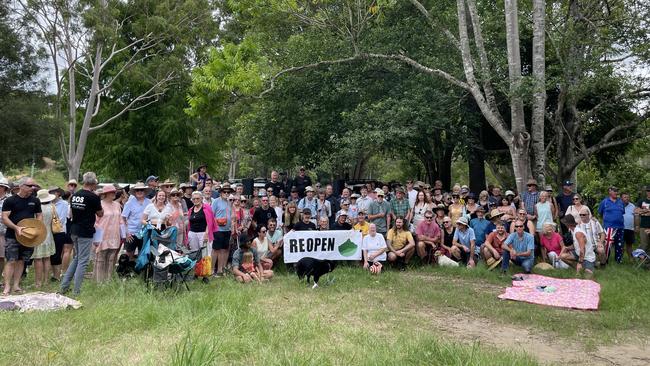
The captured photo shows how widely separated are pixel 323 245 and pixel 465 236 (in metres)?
2.91

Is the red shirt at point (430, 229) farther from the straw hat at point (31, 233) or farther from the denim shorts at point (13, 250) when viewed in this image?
the denim shorts at point (13, 250)

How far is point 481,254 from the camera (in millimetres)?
10914

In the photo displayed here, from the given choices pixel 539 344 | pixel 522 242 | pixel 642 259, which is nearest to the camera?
pixel 539 344

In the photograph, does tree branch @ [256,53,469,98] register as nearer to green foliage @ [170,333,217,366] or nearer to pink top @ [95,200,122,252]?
pink top @ [95,200,122,252]

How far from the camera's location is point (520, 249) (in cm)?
1029

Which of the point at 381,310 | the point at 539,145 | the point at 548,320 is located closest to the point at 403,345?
the point at 381,310

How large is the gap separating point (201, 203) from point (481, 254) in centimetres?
568

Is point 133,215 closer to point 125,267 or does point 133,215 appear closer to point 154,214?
point 154,214

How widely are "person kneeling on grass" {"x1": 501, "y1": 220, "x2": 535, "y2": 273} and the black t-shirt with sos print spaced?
24.1 feet

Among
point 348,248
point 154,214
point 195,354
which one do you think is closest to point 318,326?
point 195,354

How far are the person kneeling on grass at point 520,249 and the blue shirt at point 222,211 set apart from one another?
17.4 ft

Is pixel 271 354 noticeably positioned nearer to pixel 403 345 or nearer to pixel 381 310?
pixel 403 345

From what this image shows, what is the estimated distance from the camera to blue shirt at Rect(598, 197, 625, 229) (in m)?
11.5

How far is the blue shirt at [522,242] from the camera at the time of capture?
10.2 metres
